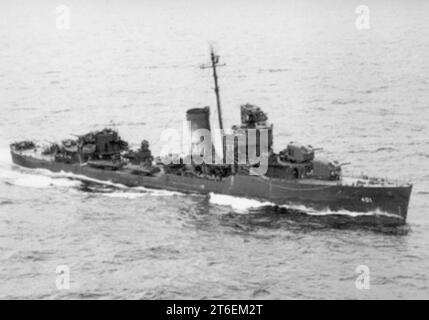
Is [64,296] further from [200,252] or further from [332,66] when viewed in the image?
[332,66]

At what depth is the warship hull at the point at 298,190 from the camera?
32.2 m

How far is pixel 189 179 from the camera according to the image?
124ft

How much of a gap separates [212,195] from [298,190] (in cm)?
577

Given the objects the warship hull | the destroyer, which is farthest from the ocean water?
the destroyer

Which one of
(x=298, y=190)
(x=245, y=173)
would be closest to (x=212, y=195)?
(x=245, y=173)

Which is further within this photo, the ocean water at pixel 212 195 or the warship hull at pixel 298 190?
the warship hull at pixel 298 190

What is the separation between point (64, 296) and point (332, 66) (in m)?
62.5

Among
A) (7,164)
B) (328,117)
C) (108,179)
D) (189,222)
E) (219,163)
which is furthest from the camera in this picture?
(328,117)

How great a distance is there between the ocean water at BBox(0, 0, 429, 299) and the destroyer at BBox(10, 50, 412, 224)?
79cm

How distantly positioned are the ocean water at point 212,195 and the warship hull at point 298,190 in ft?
2.13

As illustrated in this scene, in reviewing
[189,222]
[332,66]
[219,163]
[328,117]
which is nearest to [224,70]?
[332,66]

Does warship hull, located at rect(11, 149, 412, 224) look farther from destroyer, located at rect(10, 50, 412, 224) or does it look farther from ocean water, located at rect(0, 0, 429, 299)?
ocean water, located at rect(0, 0, 429, 299)

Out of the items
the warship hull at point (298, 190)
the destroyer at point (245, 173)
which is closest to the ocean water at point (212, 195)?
the warship hull at point (298, 190)

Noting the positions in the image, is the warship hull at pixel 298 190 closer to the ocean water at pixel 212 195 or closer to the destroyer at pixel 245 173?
the destroyer at pixel 245 173
